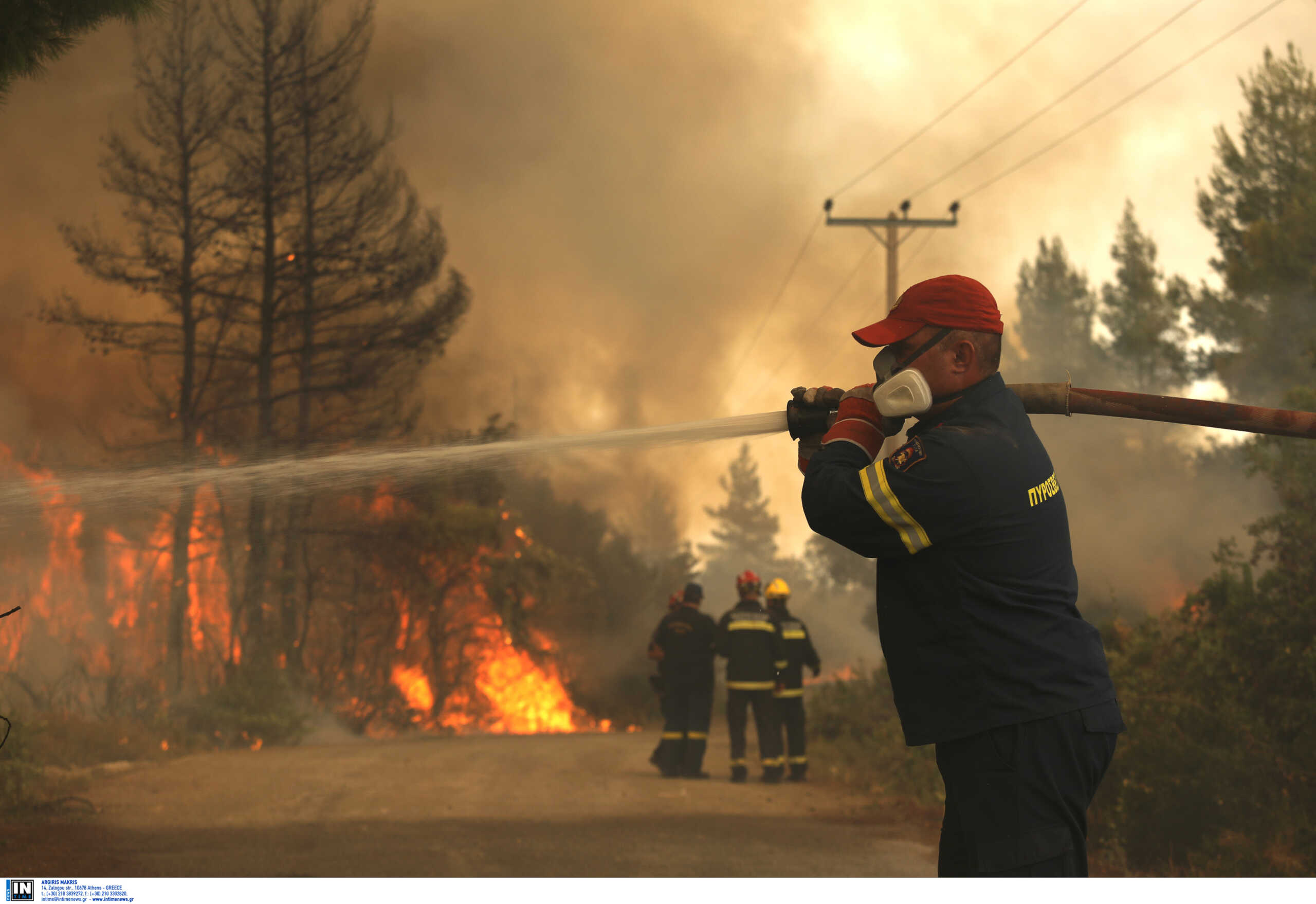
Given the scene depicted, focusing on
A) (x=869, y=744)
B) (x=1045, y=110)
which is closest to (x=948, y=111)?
(x=1045, y=110)

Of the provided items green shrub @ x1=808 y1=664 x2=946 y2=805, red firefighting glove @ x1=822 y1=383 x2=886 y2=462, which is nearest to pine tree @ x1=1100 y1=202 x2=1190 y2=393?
green shrub @ x1=808 y1=664 x2=946 y2=805

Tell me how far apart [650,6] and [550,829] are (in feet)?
26.3

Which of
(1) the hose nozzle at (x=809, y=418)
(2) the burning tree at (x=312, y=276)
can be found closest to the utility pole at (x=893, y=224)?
(2) the burning tree at (x=312, y=276)

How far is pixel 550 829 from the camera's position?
6590 millimetres

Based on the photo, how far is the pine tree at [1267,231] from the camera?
8195mm

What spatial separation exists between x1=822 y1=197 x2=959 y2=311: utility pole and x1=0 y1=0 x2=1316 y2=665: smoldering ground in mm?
168

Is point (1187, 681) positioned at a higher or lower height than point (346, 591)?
lower

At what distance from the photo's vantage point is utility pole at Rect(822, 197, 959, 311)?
39.5ft

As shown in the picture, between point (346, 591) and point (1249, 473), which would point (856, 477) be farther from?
point (346, 591)

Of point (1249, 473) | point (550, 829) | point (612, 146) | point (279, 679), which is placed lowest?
point (550, 829)

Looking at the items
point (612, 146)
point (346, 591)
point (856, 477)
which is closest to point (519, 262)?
point (612, 146)

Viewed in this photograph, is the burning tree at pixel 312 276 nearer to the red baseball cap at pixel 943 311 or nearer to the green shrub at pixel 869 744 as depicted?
the green shrub at pixel 869 744
